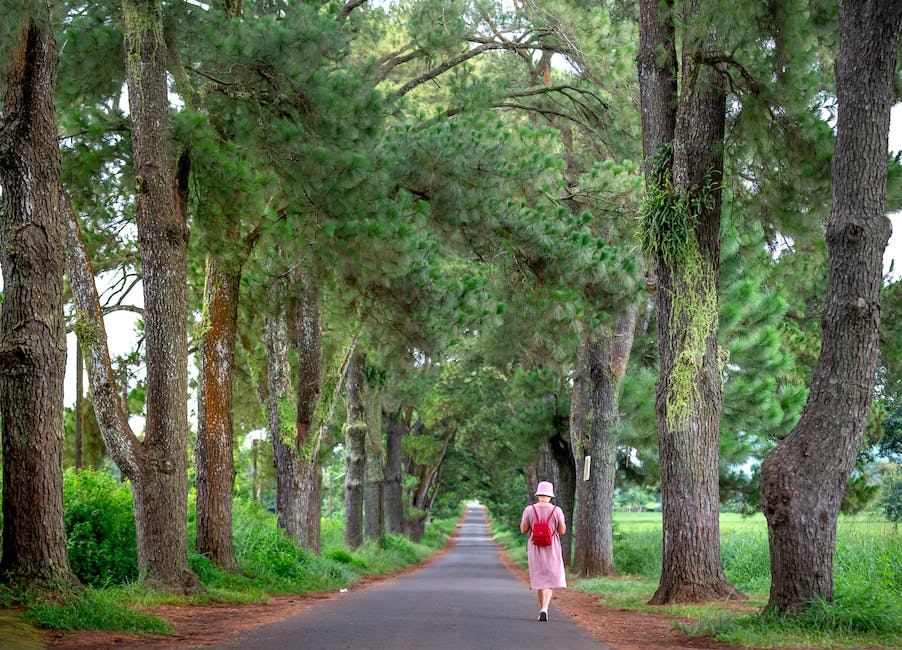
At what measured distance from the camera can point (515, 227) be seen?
50.0 ft

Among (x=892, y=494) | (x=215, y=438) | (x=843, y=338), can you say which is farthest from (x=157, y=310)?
(x=892, y=494)

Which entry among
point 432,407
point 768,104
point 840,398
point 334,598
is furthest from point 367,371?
point 840,398

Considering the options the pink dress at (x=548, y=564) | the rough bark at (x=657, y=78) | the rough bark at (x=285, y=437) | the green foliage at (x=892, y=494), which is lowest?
the green foliage at (x=892, y=494)

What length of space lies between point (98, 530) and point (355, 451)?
1318 centimetres

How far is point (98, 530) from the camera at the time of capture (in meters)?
13.2

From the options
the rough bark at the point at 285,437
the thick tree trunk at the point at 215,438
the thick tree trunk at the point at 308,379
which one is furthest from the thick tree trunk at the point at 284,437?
the thick tree trunk at the point at 215,438

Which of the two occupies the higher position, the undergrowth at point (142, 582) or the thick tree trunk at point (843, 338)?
the thick tree trunk at point (843, 338)

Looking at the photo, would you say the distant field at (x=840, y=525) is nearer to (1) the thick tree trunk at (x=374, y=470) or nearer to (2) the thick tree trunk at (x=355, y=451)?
(1) the thick tree trunk at (x=374, y=470)

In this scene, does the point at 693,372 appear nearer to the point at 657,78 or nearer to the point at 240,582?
the point at 657,78

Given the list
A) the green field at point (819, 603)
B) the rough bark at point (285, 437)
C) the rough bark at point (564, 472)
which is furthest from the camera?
the rough bark at point (564, 472)

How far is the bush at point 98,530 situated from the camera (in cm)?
1258

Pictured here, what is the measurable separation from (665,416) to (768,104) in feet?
14.1

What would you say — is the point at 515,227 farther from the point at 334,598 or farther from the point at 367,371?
the point at 367,371

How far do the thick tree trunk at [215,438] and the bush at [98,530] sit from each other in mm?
1194
